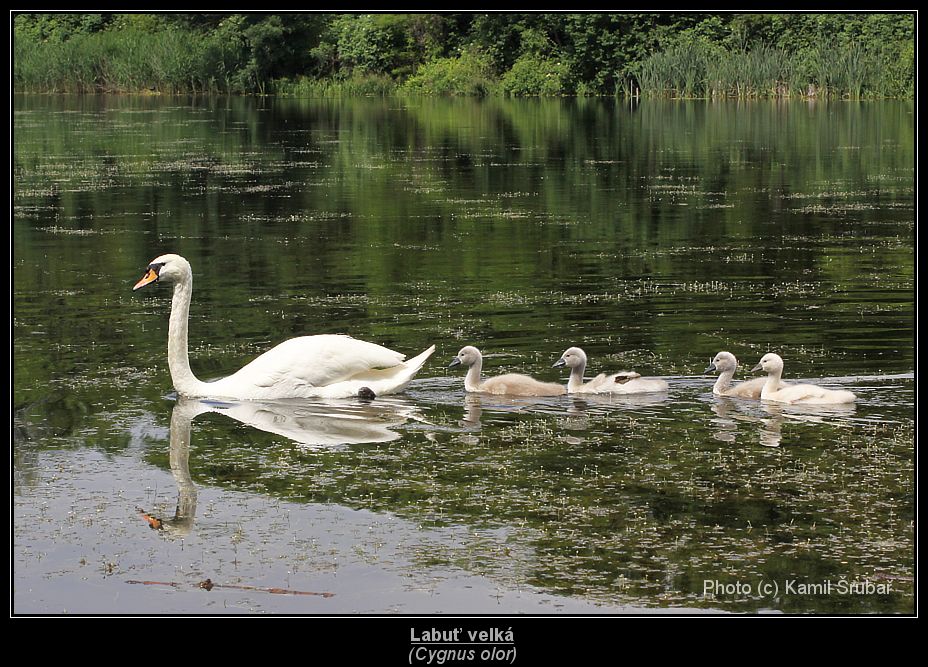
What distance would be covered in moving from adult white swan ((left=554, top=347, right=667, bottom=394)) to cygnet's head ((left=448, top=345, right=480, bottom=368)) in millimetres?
617

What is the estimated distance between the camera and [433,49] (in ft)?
197

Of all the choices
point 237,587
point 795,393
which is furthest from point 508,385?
point 237,587

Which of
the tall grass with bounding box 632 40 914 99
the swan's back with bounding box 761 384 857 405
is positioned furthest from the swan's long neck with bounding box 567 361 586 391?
the tall grass with bounding box 632 40 914 99

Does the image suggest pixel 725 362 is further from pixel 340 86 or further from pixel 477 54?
pixel 340 86

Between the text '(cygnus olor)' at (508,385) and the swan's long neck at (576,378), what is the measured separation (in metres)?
0.07

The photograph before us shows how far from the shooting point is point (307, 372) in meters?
10.5

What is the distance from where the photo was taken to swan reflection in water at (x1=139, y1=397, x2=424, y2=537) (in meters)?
9.40

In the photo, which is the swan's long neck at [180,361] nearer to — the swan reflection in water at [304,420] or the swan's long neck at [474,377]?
the swan reflection in water at [304,420]

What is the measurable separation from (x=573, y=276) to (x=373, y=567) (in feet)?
28.8

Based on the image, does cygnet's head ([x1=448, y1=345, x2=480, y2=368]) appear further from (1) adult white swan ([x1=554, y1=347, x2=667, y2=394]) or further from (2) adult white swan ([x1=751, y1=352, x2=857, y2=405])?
(2) adult white swan ([x1=751, y1=352, x2=857, y2=405])

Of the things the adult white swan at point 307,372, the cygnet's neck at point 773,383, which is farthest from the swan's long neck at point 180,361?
the cygnet's neck at point 773,383

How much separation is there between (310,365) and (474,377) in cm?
116

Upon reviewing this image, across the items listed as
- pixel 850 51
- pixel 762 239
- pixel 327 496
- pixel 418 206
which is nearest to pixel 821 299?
pixel 762 239

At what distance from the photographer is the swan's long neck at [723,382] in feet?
34.0
